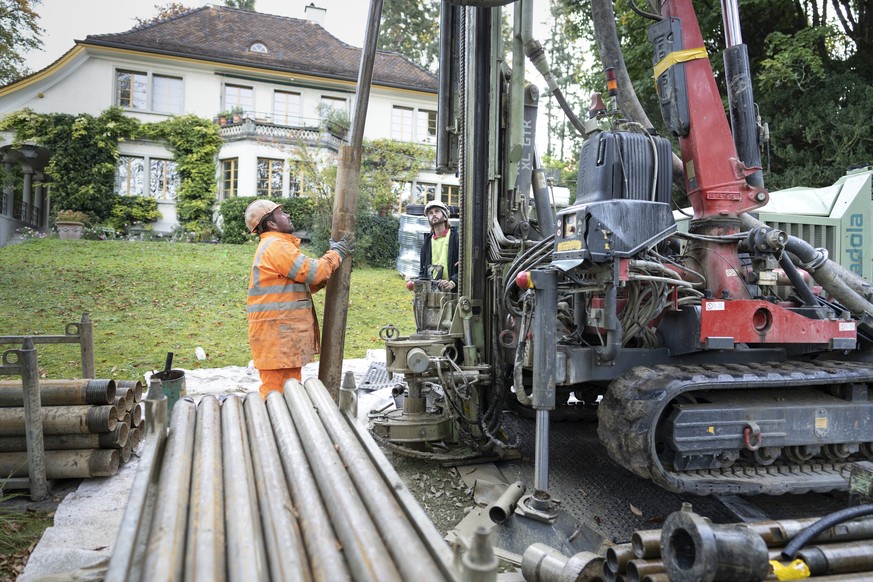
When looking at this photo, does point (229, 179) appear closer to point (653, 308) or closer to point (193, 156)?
point (193, 156)

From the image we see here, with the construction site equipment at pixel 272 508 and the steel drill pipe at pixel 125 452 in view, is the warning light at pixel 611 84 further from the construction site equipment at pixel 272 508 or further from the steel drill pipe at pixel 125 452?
the steel drill pipe at pixel 125 452

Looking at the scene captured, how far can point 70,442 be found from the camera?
424 centimetres

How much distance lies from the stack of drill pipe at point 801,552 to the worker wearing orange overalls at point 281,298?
2859 millimetres

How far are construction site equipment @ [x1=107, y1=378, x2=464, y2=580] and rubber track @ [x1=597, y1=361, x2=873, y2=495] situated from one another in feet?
5.28

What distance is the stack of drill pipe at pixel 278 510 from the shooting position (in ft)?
5.41

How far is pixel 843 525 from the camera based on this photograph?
2.74 meters

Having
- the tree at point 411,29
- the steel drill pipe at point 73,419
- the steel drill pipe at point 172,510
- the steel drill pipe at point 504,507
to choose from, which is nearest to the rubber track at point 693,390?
the steel drill pipe at point 504,507

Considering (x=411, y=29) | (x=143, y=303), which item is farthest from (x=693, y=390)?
(x=411, y=29)

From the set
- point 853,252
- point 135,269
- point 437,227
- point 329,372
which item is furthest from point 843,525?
point 135,269

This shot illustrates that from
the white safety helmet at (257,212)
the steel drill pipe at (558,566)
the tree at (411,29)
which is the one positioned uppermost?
the tree at (411,29)

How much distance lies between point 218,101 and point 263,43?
460 cm

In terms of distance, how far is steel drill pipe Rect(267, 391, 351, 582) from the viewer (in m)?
1.66

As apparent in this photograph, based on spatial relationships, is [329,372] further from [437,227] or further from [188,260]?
[188,260]

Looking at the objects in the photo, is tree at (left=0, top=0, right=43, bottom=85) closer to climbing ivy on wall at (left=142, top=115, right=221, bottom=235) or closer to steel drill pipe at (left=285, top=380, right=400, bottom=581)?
climbing ivy on wall at (left=142, top=115, right=221, bottom=235)
